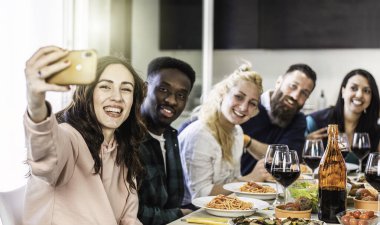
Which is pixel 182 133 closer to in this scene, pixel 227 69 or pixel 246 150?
pixel 246 150

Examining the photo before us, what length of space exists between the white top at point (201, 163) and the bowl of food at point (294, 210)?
0.76m

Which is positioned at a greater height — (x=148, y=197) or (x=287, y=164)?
(x=287, y=164)

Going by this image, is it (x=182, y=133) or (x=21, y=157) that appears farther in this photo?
(x=21, y=157)

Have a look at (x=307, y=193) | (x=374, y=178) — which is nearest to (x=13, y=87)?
(x=307, y=193)

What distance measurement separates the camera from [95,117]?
1.69 meters

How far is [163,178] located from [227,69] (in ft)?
12.1

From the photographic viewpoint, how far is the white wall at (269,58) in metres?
5.17

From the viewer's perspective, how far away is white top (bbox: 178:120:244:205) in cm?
252

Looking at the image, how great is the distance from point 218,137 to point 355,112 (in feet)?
4.24

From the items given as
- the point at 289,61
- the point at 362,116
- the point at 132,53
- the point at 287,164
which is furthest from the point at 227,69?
the point at 287,164

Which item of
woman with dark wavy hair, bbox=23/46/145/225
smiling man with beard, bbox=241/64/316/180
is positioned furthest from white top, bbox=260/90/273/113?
woman with dark wavy hair, bbox=23/46/145/225

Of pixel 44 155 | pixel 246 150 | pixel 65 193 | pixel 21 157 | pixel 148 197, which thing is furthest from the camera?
pixel 21 157

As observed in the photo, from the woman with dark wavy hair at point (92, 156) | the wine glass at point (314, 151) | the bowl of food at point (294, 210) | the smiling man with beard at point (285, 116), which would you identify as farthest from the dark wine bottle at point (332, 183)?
the smiling man with beard at point (285, 116)

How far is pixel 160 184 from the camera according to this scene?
85.8 inches
